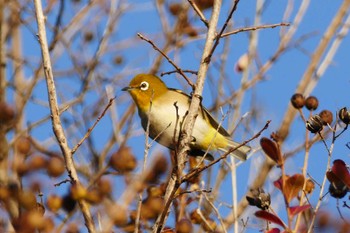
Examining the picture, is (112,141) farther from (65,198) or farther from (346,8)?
(65,198)

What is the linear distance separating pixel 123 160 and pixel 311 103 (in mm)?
1320

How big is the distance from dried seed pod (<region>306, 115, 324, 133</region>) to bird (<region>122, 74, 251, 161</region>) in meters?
1.80

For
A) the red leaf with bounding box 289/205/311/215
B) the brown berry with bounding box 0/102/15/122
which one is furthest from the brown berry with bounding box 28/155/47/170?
the red leaf with bounding box 289/205/311/215

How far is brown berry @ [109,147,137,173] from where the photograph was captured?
8.43 feet

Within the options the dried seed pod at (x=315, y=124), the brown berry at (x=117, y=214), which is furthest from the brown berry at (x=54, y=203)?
the dried seed pod at (x=315, y=124)

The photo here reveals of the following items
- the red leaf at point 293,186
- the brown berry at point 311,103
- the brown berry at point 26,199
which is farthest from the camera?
the brown berry at point 311,103

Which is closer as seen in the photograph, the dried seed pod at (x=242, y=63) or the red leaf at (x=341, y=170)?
the red leaf at (x=341, y=170)

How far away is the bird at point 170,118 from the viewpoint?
206 inches

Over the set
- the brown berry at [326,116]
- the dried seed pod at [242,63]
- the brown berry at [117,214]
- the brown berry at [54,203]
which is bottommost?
the brown berry at [117,214]

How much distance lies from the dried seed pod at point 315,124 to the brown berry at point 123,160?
0.93 m

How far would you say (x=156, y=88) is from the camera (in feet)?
18.4

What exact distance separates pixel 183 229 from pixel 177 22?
4281 mm

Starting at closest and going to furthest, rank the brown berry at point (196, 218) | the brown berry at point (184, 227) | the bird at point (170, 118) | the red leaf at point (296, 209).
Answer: the red leaf at point (296, 209) → the brown berry at point (184, 227) → the brown berry at point (196, 218) → the bird at point (170, 118)

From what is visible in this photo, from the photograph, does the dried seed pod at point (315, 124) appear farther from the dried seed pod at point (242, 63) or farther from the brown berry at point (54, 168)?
the dried seed pod at point (242, 63)
